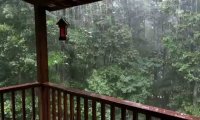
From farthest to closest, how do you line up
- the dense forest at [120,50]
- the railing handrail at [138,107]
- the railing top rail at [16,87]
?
the dense forest at [120,50], the railing top rail at [16,87], the railing handrail at [138,107]

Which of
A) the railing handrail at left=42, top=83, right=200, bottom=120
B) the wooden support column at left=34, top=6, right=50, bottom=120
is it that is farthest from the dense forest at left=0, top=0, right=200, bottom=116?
the railing handrail at left=42, top=83, right=200, bottom=120

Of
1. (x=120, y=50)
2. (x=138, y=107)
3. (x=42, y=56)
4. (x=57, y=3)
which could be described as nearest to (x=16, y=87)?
(x=42, y=56)

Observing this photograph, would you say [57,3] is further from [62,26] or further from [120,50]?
[120,50]

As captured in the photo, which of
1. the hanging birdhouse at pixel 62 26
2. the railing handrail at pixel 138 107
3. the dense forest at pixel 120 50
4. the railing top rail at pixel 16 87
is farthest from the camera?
the dense forest at pixel 120 50

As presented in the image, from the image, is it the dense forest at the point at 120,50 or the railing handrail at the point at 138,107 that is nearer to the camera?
the railing handrail at the point at 138,107

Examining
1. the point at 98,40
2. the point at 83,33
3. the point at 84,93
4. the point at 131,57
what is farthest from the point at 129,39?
the point at 84,93

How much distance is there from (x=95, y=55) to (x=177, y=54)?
3.19 m

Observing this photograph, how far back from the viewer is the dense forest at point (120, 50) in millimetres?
8359

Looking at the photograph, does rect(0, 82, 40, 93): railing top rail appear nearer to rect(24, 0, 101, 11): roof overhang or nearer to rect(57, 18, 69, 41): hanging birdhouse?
rect(57, 18, 69, 41): hanging birdhouse

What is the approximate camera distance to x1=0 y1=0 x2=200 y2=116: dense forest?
8.36m

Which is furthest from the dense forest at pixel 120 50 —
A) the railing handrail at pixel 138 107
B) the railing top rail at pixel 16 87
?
the railing handrail at pixel 138 107

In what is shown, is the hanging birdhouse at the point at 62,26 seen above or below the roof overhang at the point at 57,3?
below

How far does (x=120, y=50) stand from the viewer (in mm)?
10055

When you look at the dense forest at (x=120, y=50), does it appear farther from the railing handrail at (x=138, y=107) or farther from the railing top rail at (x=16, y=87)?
the railing handrail at (x=138, y=107)
